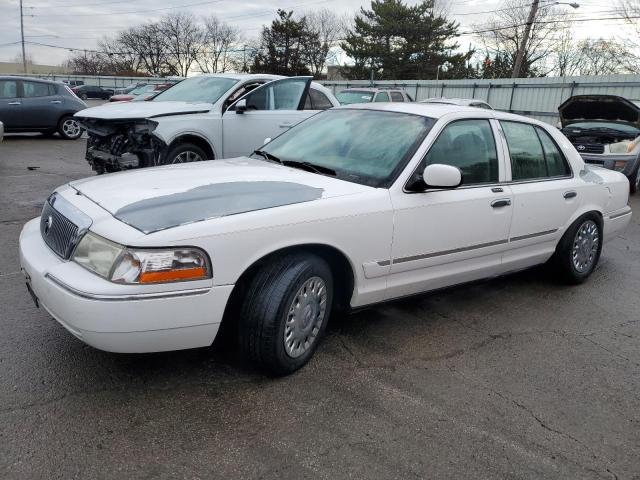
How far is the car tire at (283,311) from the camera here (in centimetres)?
291

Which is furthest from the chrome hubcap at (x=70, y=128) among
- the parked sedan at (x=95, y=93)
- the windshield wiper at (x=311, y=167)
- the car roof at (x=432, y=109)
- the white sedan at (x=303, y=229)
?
the parked sedan at (x=95, y=93)

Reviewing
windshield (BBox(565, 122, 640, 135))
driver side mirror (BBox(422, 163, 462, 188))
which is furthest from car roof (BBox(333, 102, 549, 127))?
windshield (BBox(565, 122, 640, 135))

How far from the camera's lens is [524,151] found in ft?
14.6

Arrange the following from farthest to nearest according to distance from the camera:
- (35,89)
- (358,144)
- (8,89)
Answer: (35,89) → (8,89) → (358,144)

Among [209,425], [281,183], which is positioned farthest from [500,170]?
[209,425]

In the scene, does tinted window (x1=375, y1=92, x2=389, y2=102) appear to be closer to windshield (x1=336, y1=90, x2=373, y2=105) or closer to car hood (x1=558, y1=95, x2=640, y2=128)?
windshield (x1=336, y1=90, x2=373, y2=105)

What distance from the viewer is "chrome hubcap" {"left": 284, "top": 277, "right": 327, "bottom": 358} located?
3080 mm

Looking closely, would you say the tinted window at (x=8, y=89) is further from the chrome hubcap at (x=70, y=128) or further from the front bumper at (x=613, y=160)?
the front bumper at (x=613, y=160)

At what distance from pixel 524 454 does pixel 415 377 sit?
0.79m

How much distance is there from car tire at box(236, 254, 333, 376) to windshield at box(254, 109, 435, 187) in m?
0.77

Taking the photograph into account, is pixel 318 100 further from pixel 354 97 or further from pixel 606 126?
pixel 354 97

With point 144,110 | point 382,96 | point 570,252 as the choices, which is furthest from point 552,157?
point 382,96

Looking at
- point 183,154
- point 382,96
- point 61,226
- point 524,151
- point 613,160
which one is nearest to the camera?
point 61,226

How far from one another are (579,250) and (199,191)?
3585 millimetres
